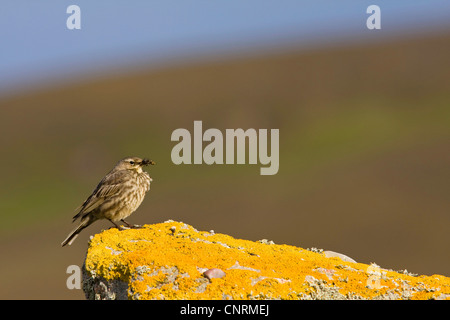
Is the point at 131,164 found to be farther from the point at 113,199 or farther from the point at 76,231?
the point at 76,231

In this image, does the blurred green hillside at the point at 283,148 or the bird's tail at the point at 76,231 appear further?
the blurred green hillside at the point at 283,148

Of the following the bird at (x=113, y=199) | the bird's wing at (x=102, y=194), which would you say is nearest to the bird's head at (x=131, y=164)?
the bird at (x=113, y=199)

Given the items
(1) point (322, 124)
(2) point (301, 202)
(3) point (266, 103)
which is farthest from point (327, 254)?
(3) point (266, 103)

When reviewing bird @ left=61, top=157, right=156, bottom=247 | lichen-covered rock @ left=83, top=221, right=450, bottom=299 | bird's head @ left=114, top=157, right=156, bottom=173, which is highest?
bird's head @ left=114, top=157, right=156, bottom=173

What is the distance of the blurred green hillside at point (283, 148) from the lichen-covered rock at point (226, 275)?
27.7 meters

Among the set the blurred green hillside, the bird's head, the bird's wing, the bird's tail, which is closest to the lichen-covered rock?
the bird's tail

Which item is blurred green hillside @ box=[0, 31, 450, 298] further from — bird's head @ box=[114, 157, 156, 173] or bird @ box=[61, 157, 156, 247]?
bird @ box=[61, 157, 156, 247]

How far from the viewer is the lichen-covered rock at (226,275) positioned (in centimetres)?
757

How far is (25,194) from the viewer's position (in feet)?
215

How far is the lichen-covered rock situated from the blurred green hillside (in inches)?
1090

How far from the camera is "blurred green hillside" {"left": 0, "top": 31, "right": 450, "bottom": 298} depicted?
47125 millimetres

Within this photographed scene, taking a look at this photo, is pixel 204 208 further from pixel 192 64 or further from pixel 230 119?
pixel 192 64

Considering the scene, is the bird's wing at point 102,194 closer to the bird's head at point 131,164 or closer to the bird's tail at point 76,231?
the bird's tail at point 76,231
